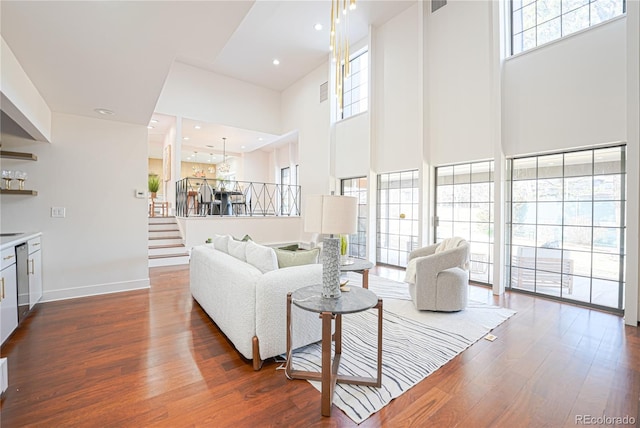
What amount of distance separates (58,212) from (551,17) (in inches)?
291

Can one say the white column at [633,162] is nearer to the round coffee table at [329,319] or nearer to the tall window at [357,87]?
the round coffee table at [329,319]

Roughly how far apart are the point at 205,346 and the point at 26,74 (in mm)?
3068

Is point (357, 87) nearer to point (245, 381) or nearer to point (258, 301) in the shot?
point (258, 301)

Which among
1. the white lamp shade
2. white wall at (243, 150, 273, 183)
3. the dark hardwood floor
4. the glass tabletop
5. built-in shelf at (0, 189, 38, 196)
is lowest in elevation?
the dark hardwood floor

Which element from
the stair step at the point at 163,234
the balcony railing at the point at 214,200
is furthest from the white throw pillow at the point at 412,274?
the stair step at the point at 163,234

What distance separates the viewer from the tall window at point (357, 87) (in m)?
6.74

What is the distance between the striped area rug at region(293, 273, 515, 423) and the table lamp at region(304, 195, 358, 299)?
688 mm

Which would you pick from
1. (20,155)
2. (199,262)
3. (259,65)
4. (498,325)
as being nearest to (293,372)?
(199,262)

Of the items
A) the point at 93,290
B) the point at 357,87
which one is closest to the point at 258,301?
the point at 93,290

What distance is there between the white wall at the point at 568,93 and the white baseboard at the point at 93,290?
6.01 metres

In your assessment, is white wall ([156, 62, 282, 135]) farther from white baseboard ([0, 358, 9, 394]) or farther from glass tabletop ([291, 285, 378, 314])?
glass tabletop ([291, 285, 378, 314])

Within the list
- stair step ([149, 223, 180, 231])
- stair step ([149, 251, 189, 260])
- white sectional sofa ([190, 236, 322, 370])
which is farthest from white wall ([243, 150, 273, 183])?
white sectional sofa ([190, 236, 322, 370])

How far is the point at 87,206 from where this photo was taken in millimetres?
4000

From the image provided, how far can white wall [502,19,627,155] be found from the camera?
336cm
